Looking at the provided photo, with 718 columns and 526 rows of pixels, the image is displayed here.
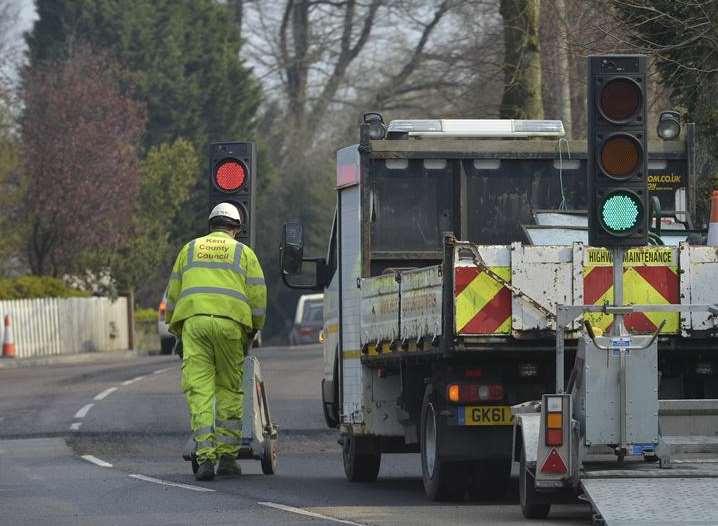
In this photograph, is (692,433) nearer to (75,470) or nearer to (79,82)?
(75,470)

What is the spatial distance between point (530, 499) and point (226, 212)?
4198 millimetres

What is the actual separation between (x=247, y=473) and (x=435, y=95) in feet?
99.0

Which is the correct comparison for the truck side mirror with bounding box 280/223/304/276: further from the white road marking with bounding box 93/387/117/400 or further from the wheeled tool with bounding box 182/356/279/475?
the white road marking with bounding box 93/387/117/400

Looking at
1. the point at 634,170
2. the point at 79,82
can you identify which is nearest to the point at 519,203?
the point at 634,170

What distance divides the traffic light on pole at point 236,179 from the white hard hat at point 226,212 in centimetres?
113

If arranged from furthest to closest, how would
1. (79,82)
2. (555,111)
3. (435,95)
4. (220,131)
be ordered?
1. (220,131)
2. (79,82)
3. (435,95)
4. (555,111)

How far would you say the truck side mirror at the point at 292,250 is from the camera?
13.9m

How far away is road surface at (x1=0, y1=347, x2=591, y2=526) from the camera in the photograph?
10.8m

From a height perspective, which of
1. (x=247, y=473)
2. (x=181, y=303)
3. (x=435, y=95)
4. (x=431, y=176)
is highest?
(x=435, y=95)

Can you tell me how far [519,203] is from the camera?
13.9 m

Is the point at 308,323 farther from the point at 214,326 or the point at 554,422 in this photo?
the point at 554,422

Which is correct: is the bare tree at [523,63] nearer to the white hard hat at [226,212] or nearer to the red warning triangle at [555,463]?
the white hard hat at [226,212]

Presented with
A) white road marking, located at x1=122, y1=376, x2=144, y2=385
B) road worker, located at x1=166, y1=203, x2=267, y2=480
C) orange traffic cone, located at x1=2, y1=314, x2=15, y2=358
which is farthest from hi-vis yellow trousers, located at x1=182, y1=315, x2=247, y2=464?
orange traffic cone, located at x1=2, y1=314, x2=15, y2=358

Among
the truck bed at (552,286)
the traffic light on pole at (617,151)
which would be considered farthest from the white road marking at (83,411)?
the traffic light on pole at (617,151)
